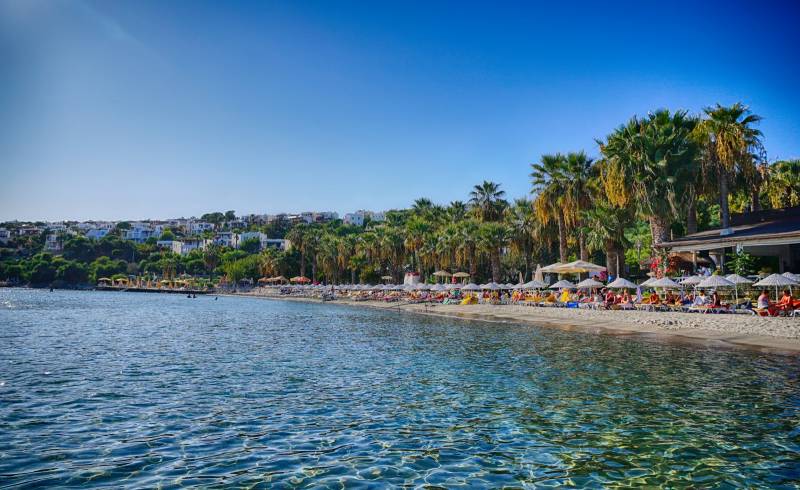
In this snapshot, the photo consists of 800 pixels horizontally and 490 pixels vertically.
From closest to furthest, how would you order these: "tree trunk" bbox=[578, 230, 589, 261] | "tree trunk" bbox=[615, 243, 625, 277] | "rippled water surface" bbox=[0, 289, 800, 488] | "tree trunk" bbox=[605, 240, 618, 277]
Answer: "rippled water surface" bbox=[0, 289, 800, 488] < "tree trunk" bbox=[605, 240, 618, 277] < "tree trunk" bbox=[615, 243, 625, 277] < "tree trunk" bbox=[578, 230, 589, 261]

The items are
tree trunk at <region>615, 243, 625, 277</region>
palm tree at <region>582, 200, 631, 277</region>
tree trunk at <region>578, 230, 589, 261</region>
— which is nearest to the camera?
palm tree at <region>582, 200, 631, 277</region>

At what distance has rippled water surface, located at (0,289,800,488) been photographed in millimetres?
7664

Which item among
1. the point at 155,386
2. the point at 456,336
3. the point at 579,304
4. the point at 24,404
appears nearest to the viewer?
the point at 24,404

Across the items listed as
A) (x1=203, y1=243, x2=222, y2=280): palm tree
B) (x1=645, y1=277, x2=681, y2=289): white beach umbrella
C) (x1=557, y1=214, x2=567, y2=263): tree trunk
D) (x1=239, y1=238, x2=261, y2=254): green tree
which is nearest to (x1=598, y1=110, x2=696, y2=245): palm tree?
(x1=645, y1=277, x2=681, y2=289): white beach umbrella

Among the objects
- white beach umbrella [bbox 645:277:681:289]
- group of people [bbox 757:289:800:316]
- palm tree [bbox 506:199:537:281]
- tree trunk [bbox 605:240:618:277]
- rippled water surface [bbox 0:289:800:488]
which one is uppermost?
palm tree [bbox 506:199:537:281]

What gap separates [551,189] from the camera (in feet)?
140

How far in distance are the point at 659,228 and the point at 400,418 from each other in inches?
1132

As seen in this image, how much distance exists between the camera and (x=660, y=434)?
9484 millimetres

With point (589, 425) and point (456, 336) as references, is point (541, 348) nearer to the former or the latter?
point (456, 336)

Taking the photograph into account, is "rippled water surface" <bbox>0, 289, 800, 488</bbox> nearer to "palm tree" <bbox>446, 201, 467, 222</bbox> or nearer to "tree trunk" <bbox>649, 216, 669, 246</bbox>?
"tree trunk" <bbox>649, 216, 669, 246</bbox>

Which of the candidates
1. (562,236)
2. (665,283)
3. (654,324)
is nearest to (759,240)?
(665,283)

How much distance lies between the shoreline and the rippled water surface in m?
2.27

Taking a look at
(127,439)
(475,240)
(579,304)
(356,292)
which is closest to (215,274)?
(356,292)

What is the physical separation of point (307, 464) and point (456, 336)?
18773 mm
